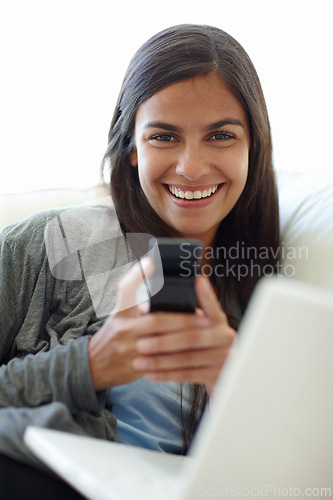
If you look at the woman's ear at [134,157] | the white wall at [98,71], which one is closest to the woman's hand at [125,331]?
the woman's ear at [134,157]

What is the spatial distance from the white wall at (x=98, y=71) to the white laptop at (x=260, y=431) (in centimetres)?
100

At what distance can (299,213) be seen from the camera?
1.21m

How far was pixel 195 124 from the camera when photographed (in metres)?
1.00

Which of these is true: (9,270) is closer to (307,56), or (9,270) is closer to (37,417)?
(37,417)

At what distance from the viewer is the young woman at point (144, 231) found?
0.78m

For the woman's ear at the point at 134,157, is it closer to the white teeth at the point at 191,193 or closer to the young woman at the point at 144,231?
the young woman at the point at 144,231

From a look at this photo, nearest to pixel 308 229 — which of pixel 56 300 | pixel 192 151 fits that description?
pixel 192 151

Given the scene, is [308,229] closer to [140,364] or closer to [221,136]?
[221,136]


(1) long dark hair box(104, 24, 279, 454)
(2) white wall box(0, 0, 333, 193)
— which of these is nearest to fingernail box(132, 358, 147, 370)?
(1) long dark hair box(104, 24, 279, 454)

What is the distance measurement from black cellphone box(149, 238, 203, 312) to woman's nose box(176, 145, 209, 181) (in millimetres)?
406

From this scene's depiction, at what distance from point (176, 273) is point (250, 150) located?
2.07 ft

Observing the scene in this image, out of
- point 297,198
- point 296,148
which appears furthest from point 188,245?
point 296,148

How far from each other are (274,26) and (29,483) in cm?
144

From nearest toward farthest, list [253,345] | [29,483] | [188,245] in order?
[253,345] < [188,245] < [29,483]
